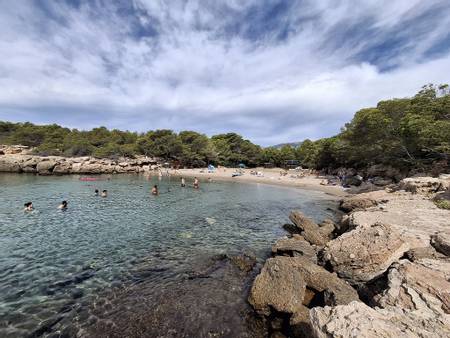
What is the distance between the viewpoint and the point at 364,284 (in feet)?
25.3

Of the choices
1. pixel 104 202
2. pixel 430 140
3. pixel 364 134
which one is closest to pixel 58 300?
pixel 104 202

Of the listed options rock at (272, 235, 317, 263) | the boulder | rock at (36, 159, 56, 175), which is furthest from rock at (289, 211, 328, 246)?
the boulder

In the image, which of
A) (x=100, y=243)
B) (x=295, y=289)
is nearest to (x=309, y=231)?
(x=295, y=289)

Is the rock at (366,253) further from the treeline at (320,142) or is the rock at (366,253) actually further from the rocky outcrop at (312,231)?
the treeline at (320,142)

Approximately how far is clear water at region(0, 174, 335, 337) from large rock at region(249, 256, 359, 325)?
3.76m

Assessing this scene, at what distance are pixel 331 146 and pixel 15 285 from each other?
58.9 meters

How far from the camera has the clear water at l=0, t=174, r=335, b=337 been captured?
8145 mm

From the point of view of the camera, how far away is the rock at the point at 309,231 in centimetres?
A: 1361

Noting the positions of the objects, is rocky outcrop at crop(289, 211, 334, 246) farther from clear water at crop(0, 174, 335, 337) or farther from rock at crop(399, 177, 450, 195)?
rock at crop(399, 177, 450, 195)

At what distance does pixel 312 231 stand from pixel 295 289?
7437 mm

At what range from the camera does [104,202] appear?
24281mm

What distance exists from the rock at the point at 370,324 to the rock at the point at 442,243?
546 centimetres

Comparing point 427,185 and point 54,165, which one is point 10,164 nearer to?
point 54,165

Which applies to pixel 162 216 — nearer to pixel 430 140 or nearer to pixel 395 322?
pixel 395 322
